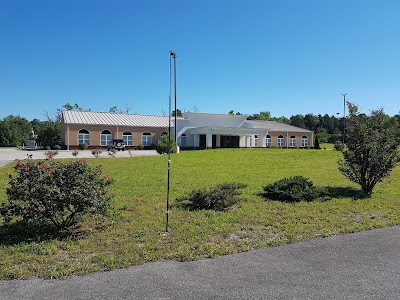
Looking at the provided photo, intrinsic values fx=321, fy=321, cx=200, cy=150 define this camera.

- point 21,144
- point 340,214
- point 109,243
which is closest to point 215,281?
point 109,243

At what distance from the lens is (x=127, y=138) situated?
46969mm

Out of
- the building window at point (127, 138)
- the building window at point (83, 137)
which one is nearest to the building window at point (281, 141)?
the building window at point (127, 138)

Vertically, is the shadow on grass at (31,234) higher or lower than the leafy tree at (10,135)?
lower

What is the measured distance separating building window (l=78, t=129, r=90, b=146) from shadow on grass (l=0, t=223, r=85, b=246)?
129 feet

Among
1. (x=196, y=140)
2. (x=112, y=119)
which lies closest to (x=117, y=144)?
(x=112, y=119)

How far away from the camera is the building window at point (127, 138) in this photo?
153ft

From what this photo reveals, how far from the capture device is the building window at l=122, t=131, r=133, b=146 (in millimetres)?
46603

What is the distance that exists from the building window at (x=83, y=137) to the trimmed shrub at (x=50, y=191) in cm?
4029

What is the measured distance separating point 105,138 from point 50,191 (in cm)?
4195

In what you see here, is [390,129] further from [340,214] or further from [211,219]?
[211,219]

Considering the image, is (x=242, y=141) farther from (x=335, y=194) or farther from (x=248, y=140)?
(x=335, y=194)

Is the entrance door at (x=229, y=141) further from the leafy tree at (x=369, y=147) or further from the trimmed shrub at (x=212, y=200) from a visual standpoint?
the trimmed shrub at (x=212, y=200)

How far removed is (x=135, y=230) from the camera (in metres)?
6.36

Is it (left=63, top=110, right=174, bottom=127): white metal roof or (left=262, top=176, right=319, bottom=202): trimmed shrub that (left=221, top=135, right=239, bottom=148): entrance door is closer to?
(left=63, top=110, right=174, bottom=127): white metal roof
